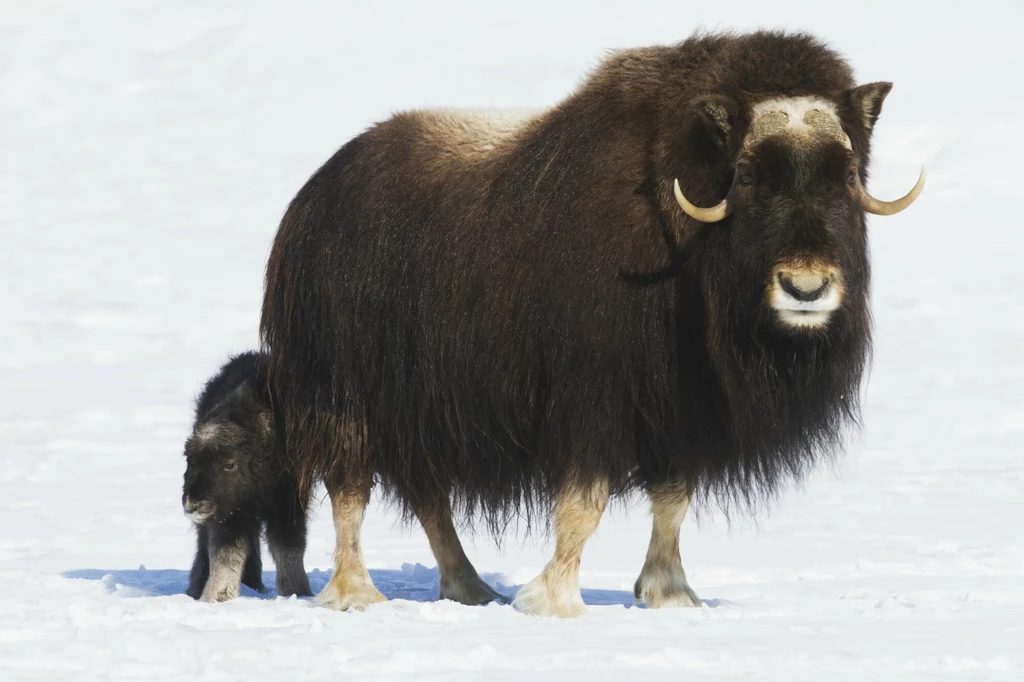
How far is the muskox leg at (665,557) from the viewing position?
5.29 meters

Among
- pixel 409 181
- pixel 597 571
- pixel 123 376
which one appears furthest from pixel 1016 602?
pixel 123 376

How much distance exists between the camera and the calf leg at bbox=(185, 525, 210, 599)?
5.71 m

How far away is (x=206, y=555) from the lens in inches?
227

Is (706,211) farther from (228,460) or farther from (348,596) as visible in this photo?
(228,460)

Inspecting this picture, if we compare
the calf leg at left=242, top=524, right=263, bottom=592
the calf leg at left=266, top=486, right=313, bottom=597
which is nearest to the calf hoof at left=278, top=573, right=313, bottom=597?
the calf leg at left=266, top=486, right=313, bottom=597

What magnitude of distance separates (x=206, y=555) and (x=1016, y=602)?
9.11 ft

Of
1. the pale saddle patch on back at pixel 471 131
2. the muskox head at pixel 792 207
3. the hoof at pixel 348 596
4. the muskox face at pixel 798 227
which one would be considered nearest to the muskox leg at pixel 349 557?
the hoof at pixel 348 596

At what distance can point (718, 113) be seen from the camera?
472 centimetres

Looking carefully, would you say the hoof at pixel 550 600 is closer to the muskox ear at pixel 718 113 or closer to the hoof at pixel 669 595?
the hoof at pixel 669 595

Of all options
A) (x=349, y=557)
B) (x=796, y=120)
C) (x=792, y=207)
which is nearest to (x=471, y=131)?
(x=796, y=120)

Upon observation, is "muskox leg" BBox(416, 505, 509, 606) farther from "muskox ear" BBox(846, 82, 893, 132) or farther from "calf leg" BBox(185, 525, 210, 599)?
"muskox ear" BBox(846, 82, 893, 132)

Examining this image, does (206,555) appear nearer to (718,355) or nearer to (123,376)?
(718,355)

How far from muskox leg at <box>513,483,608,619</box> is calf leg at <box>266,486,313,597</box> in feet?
3.57

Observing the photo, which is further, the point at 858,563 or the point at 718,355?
the point at 858,563
